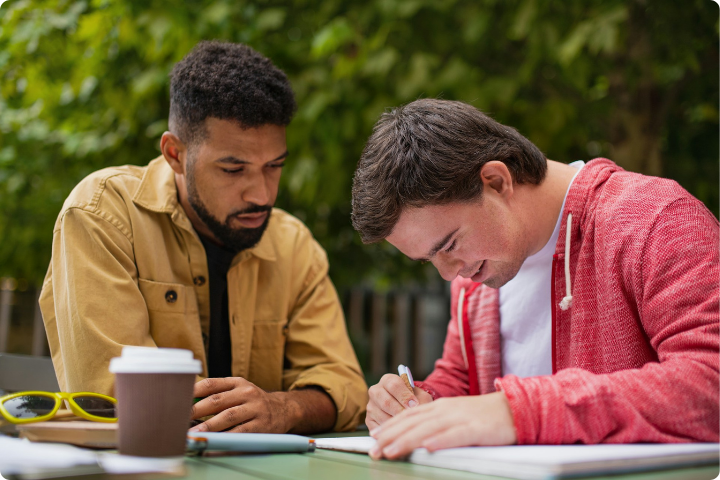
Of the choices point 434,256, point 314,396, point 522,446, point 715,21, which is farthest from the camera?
point 715,21

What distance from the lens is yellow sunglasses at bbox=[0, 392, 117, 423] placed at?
1.08 meters

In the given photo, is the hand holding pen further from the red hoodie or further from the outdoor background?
the outdoor background

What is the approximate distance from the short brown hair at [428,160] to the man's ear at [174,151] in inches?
28.4

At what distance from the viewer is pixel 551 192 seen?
5.55ft

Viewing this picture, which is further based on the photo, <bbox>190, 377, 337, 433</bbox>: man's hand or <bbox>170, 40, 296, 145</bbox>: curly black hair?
<bbox>170, 40, 296, 145</bbox>: curly black hair

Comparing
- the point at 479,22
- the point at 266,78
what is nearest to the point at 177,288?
the point at 266,78

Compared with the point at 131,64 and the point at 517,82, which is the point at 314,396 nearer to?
the point at 517,82

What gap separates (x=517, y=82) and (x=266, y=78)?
113 cm

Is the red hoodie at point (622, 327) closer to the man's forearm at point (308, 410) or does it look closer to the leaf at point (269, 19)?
the man's forearm at point (308, 410)

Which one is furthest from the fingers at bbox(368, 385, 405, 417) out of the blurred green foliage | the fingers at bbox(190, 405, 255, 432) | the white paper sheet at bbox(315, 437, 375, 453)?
the blurred green foliage

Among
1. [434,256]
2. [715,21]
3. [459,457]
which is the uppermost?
[715,21]

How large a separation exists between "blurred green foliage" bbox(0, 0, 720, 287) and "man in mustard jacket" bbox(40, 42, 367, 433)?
68 centimetres

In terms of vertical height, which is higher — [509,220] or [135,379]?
[509,220]

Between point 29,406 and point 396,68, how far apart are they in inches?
81.0
